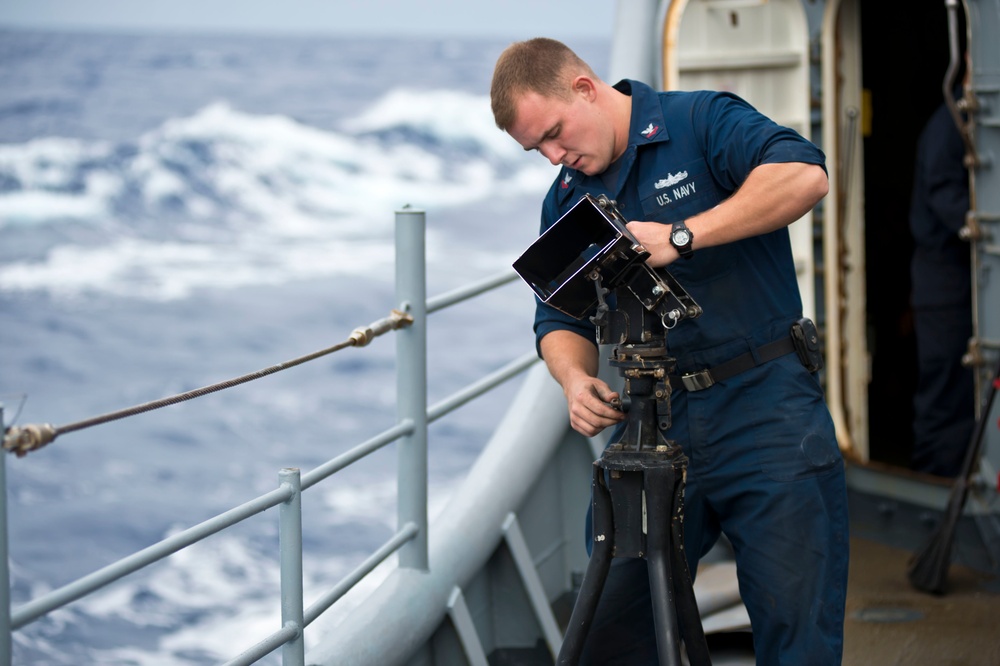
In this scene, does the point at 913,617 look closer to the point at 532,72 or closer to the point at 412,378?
the point at 412,378

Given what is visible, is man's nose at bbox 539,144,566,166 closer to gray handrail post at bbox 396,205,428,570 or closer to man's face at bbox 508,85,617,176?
man's face at bbox 508,85,617,176

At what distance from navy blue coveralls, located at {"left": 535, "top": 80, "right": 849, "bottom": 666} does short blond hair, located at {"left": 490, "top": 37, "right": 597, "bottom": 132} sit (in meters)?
0.19

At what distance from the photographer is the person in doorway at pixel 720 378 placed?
82.8 inches

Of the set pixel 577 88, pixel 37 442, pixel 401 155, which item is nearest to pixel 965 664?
pixel 577 88

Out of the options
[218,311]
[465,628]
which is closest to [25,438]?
[465,628]

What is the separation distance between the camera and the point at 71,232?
33.0 metres

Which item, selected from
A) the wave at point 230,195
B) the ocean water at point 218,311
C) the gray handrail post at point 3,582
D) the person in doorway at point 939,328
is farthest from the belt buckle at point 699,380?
the wave at point 230,195

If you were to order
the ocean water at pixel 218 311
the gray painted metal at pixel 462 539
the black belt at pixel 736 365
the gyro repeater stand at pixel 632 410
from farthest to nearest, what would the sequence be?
the ocean water at pixel 218 311
the gray painted metal at pixel 462 539
the black belt at pixel 736 365
the gyro repeater stand at pixel 632 410

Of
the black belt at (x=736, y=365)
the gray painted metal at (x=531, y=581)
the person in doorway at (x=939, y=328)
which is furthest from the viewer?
the person in doorway at (x=939, y=328)

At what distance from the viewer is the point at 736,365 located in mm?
2199

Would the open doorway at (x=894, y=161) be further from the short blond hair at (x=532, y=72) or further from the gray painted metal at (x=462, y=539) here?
the short blond hair at (x=532, y=72)

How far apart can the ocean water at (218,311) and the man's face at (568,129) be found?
1366 centimetres

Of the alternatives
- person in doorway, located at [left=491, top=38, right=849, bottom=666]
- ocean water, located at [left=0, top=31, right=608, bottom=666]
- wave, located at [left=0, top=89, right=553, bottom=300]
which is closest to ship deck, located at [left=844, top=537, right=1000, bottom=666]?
person in doorway, located at [left=491, top=38, right=849, bottom=666]

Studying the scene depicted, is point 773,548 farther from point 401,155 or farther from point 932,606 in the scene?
point 401,155
